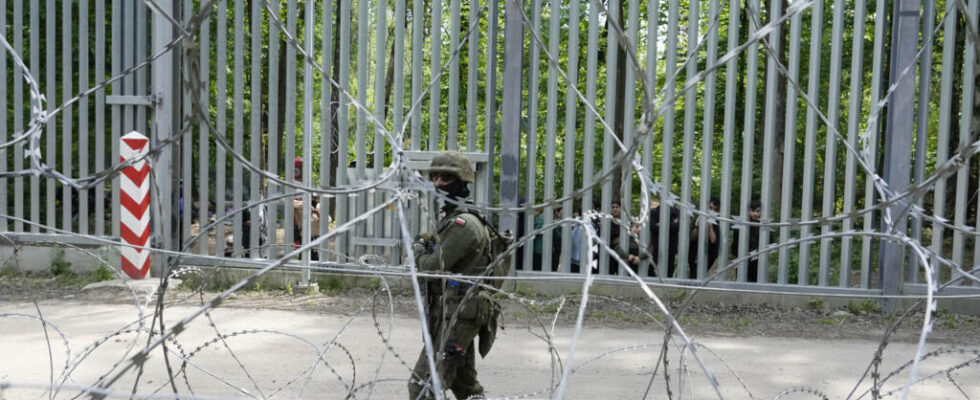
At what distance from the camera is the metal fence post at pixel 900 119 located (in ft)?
25.6

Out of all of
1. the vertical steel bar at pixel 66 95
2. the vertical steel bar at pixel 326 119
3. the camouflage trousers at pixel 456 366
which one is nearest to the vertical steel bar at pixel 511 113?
the vertical steel bar at pixel 326 119

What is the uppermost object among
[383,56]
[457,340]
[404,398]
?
[383,56]

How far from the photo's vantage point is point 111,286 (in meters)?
8.84

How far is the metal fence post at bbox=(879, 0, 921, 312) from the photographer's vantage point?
307 inches

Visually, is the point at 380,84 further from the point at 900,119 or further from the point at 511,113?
the point at 900,119

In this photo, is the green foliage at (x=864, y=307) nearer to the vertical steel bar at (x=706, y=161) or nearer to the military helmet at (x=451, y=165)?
the vertical steel bar at (x=706, y=161)

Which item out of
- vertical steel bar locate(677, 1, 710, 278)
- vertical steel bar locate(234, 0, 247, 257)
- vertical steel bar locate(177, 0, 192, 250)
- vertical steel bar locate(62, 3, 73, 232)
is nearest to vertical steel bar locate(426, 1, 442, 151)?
vertical steel bar locate(234, 0, 247, 257)

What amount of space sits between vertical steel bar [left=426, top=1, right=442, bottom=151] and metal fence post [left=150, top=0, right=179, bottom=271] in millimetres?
2254

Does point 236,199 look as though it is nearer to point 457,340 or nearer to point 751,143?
point 751,143

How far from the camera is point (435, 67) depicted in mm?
8680

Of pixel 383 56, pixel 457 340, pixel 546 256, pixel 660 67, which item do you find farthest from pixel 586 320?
pixel 660 67

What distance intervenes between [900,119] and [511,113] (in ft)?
9.68

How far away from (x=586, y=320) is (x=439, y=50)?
247cm

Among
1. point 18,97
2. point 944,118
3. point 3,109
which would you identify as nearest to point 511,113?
point 944,118
